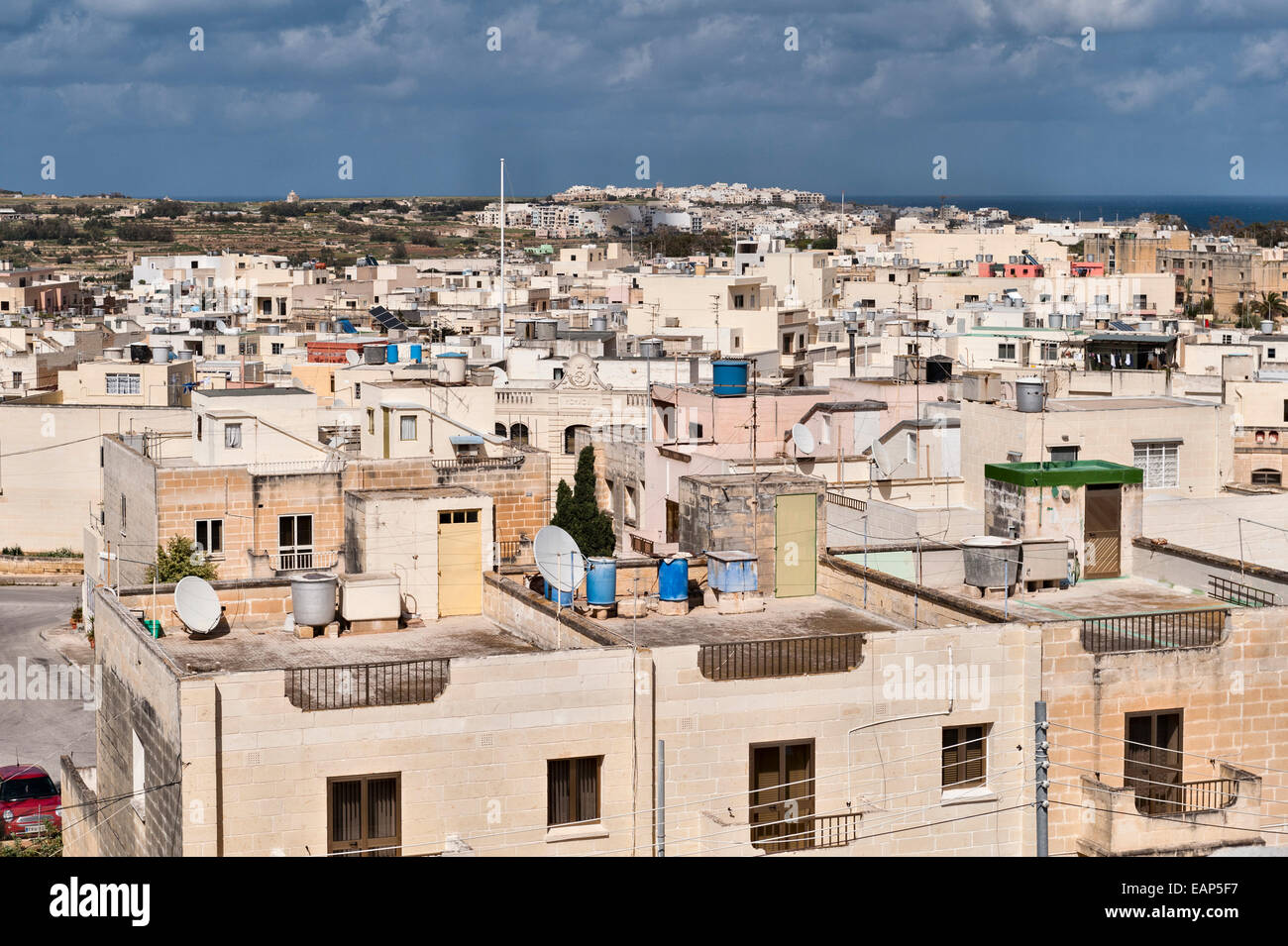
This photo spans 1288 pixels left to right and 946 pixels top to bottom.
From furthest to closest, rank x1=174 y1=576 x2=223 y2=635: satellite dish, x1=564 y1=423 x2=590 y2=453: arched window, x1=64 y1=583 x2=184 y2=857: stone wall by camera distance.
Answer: x1=564 y1=423 x2=590 y2=453: arched window → x1=174 y1=576 x2=223 y2=635: satellite dish → x1=64 y1=583 x2=184 y2=857: stone wall

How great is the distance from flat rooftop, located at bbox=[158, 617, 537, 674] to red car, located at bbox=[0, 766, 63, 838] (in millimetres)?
10785

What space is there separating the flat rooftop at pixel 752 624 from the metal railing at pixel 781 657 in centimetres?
129

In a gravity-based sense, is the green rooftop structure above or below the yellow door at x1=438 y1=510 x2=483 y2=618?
above

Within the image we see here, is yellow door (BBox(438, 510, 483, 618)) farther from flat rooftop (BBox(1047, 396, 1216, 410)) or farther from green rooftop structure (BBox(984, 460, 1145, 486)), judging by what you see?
flat rooftop (BBox(1047, 396, 1216, 410))

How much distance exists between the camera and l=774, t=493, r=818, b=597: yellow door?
737 inches

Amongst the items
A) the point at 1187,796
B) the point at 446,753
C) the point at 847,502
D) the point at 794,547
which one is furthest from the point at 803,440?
the point at 446,753

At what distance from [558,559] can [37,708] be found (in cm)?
2017

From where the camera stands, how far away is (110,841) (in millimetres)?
15297

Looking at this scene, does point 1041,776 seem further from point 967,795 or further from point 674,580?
point 674,580

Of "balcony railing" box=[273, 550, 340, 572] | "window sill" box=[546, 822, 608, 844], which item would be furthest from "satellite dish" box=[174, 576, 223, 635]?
"balcony railing" box=[273, 550, 340, 572]

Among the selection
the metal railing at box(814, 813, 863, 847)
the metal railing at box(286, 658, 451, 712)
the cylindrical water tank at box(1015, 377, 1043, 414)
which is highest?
the cylindrical water tank at box(1015, 377, 1043, 414)

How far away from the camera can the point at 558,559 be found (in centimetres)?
1675

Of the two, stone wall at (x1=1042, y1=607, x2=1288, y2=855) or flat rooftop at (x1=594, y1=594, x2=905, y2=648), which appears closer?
stone wall at (x1=1042, y1=607, x2=1288, y2=855)

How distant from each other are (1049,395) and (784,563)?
63.3 ft
